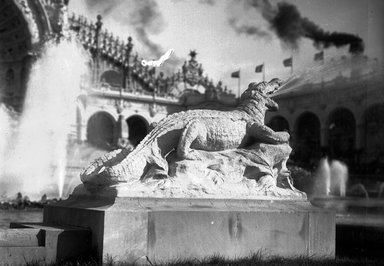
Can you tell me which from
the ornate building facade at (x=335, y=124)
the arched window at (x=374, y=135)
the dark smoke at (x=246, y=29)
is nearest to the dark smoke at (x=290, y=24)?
the dark smoke at (x=246, y=29)

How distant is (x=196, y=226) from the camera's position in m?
5.78

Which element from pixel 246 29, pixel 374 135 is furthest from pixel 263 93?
pixel 374 135

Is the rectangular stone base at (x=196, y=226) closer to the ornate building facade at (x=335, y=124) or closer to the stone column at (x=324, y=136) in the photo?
the ornate building facade at (x=335, y=124)

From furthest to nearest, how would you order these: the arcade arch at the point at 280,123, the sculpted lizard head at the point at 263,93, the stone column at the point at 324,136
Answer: the arcade arch at the point at 280,123
the stone column at the point at 324,136
the sculpted lizard head at the point at 263,93

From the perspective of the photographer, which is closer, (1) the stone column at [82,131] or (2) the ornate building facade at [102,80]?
(2) the ornate building facade at [102,80]

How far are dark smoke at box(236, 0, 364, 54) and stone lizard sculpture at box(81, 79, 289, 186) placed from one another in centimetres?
527

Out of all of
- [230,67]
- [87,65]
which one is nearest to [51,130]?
[87,65]

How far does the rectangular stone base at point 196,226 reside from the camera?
5427 mm

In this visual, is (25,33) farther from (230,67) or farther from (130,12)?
(230,67)

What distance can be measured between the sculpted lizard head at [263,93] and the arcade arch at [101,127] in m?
38.0

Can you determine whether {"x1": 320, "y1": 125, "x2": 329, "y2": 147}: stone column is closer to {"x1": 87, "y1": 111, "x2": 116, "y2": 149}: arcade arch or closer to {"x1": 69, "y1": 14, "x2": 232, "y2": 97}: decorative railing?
{"x1": 69, "y1": 14, "x2": 232, "y2": 97}: decorative railing

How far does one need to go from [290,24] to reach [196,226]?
768 centimetres

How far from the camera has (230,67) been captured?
13422 millimetres

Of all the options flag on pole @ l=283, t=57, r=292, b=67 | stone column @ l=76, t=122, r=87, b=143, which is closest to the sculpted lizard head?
flag on pole @ l=283, t=57, r=292, b=67
